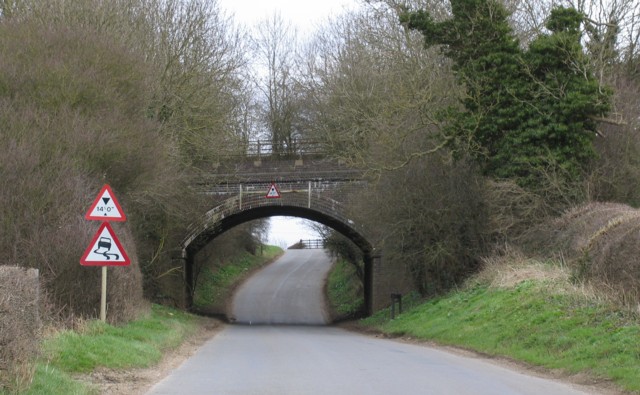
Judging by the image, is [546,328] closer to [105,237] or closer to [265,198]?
[105,237]

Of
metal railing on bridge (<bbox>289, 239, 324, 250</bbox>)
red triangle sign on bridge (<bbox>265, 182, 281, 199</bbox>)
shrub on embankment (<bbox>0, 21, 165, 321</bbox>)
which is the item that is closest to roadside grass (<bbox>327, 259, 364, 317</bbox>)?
red triangle sign on bridge (<bbox>265, 182, 281, 199</bbox>)

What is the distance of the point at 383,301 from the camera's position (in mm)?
35094

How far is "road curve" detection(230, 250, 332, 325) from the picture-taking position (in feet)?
140

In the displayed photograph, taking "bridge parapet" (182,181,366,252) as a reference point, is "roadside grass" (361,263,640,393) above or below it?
below

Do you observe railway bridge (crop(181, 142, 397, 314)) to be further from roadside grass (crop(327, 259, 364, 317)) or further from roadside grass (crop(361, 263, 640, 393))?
roadside grass (crop(361, 263, 640, 393))

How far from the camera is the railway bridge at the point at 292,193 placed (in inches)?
1359

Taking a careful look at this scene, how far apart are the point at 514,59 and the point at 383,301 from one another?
46.9 ft

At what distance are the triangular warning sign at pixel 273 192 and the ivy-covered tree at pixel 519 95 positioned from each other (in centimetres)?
1167

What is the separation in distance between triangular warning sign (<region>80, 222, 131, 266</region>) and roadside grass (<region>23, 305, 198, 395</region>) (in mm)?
1209

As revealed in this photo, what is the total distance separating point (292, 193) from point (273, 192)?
2.89 ft

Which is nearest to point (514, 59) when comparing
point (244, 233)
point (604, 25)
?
point (604, 25)

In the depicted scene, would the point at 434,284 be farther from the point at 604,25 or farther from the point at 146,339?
the point at 146,339

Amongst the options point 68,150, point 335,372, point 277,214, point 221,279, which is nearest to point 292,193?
point 277,214

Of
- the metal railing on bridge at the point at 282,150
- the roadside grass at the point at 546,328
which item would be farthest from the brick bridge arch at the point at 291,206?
the roadside grass at the point at 546,328
